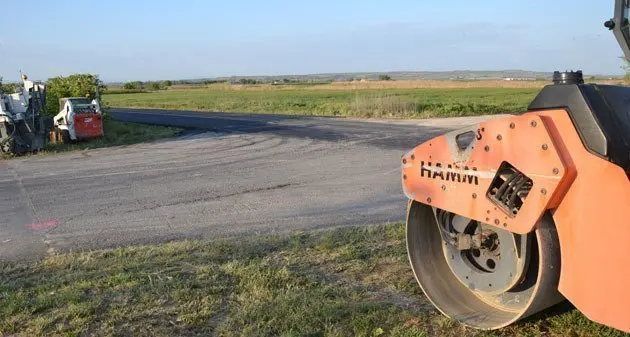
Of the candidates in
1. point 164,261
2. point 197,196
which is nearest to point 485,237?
point 164,261

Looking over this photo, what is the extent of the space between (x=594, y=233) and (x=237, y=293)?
9.63 ft

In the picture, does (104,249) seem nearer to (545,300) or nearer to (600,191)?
(545,300)

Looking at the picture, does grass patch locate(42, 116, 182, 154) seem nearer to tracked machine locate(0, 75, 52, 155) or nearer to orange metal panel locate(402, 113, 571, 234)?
tracked machine locate(0, 75, 52, 155)

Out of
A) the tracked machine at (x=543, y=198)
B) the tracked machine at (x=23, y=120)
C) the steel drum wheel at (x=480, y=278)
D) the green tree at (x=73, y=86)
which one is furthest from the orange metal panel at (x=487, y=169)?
the green tree at (x=73, y=86)

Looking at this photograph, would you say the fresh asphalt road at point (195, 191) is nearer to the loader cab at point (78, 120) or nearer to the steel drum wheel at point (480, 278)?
the loader cab at point (78, 120)

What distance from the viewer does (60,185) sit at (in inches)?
484

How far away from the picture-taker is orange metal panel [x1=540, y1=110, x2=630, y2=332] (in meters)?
2.67

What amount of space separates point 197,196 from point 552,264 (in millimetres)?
8004

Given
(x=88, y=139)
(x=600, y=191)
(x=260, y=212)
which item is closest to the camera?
(x=600, y=191)

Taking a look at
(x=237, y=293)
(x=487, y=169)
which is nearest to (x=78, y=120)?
(x=237, y=293)

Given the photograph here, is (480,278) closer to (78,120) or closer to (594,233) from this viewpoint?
(594,233)

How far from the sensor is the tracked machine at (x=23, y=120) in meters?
18.0

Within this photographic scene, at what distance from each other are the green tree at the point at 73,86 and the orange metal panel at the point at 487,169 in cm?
2302

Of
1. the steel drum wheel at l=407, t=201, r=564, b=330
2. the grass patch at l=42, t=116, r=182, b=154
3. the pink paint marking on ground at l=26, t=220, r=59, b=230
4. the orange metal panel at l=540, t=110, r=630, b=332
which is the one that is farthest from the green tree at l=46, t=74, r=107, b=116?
the orange metal panel at l=540, t=110, r=630, b=332
